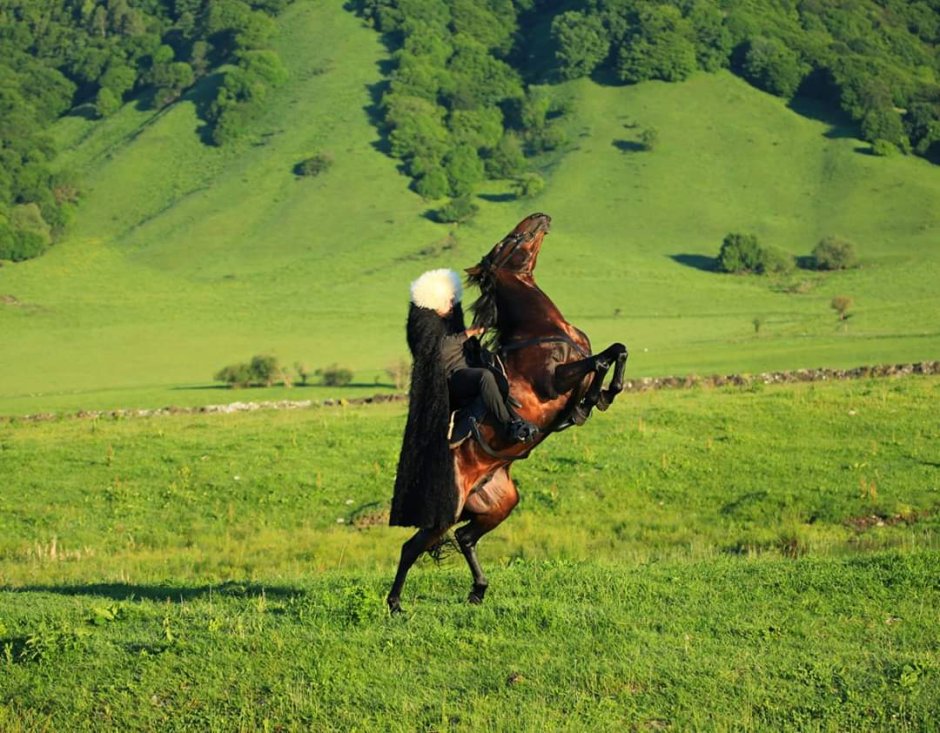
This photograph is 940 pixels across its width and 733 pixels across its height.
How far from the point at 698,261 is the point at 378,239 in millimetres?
29445

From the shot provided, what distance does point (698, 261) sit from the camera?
385 feet

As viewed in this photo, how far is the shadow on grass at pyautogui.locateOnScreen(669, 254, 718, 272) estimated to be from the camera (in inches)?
4530

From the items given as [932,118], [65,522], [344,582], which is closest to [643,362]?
[65,522]

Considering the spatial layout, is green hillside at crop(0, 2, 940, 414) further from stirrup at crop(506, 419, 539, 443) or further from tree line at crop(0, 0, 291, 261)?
stirrup at crop(506, 419, 539, 443)

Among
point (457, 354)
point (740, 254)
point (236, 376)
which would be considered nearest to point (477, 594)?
point (457, 354)

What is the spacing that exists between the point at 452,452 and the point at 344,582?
2484 millimetres

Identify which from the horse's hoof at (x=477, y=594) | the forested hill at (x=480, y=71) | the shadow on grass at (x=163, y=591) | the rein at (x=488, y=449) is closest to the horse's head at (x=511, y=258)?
the rein at (x=488, y=449)

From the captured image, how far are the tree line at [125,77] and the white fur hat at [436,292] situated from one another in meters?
138

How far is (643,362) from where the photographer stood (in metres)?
59.1

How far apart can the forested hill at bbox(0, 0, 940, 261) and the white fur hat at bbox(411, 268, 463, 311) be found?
120880mm

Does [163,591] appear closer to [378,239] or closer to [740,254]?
[740,254]

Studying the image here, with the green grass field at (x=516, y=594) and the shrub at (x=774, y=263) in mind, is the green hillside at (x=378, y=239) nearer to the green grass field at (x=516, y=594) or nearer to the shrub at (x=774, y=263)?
the shrub at (x=774, y=263)

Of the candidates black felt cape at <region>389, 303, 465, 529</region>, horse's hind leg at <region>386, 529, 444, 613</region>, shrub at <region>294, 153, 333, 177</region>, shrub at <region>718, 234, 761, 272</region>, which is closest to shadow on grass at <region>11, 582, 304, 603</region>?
horse's hind leg at <region>386, 529, 444, 613</region>

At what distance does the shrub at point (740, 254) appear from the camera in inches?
4405
